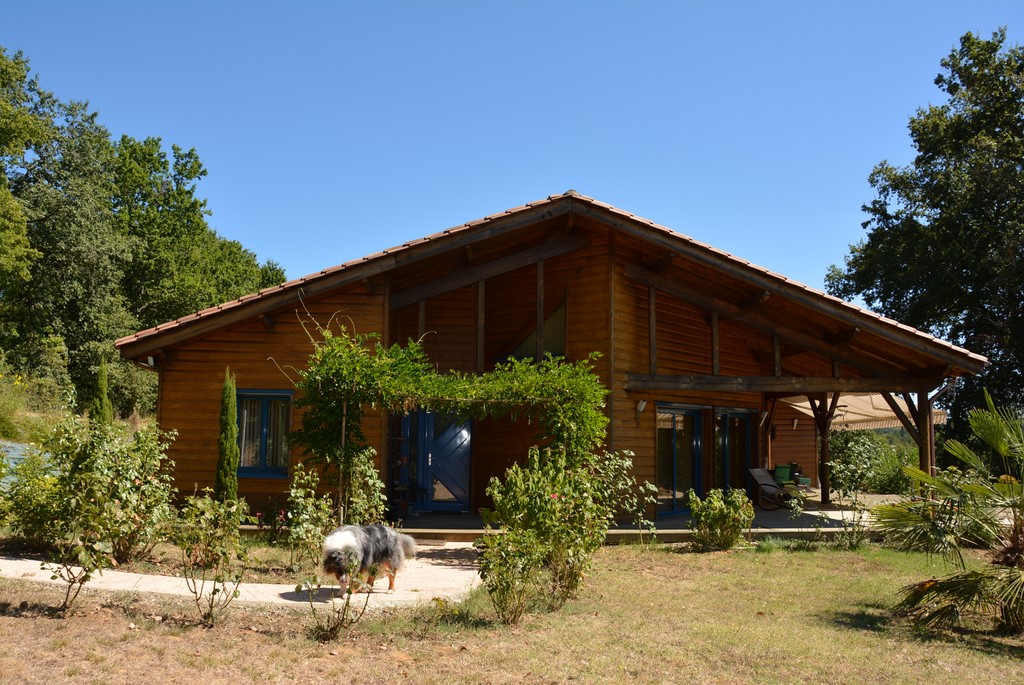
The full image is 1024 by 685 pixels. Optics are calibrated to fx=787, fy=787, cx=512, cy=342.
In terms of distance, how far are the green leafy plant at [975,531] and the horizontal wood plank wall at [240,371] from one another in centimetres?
805

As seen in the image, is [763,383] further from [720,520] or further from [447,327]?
[447,327]

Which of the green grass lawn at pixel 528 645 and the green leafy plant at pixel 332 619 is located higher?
the green leafy plant at pixel 332 619

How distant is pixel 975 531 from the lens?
7.33 meters

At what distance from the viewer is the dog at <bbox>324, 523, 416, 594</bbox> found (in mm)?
6980

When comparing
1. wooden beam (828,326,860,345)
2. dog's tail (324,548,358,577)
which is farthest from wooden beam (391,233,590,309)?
dog's tail (324,548,358,577)

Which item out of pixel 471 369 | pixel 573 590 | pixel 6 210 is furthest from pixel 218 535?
pixel 6 210

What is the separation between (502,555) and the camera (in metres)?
6.75

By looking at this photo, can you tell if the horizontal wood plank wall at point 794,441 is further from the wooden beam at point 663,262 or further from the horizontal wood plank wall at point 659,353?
the wooden beam at point 663,262

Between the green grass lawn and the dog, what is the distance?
18.6 inches

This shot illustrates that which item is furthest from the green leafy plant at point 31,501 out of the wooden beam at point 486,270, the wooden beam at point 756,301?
the wooden beam at point 756,301

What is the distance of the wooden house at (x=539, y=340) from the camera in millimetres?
A: 12680

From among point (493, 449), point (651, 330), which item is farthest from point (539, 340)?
point (493, 449)

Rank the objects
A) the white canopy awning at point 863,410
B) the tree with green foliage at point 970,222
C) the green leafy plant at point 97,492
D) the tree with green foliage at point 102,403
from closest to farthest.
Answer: the green leafy plant at point 97,492 → the tree with green foliage at point 102,403 → the white canopy awning at point 863,410 → the tree with green foliage at point 970,222

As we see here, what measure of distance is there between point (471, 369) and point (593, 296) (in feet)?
8.49
